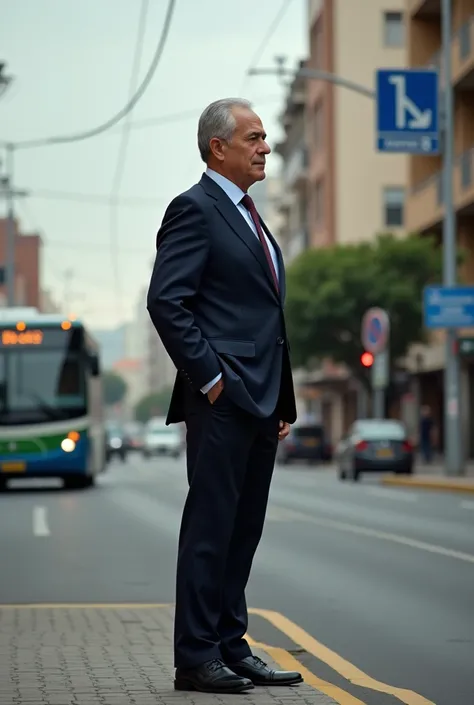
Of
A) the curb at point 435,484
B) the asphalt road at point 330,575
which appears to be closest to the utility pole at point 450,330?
the curb at point 435,484

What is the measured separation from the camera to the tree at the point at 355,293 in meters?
53.4

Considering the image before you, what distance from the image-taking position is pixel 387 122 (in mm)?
30922

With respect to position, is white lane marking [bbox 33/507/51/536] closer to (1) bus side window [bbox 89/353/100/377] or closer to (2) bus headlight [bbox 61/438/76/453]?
(2) bus headlight [bbox 61/438/76/453]

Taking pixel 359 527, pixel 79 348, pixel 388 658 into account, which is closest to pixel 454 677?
pixel 388 658

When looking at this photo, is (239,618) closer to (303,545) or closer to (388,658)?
(388,658)

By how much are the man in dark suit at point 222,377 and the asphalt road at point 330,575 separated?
29.4 inches

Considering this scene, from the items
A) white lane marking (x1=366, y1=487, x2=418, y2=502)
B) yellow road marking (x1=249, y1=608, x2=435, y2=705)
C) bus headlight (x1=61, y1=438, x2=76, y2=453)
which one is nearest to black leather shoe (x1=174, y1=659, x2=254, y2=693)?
yellow road marking (x1=249, y1=608, x2=435, y2=705)

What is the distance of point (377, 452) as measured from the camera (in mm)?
37656

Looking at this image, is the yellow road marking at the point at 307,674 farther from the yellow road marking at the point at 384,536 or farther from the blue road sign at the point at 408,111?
the blue road sign at the point at 408,111

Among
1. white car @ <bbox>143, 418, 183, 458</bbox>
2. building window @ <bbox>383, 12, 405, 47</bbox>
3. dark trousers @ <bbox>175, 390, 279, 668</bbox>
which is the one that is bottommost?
white car @ <bbox>143, 418, 183, 458</bbox>

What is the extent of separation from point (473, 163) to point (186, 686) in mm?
39655

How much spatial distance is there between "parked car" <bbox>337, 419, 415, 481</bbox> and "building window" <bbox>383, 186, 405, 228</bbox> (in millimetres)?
34589

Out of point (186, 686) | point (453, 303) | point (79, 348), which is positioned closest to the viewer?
point (186, 686)

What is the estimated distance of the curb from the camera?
28.4m
